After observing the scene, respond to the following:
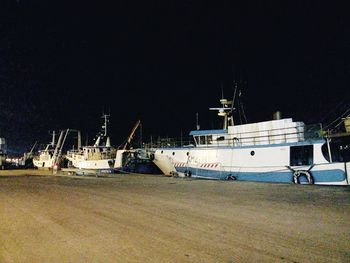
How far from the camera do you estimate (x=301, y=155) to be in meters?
21.5

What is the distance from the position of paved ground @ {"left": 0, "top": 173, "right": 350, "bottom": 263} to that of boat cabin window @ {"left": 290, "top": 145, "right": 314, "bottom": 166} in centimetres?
907

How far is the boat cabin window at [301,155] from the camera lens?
69.1 feet

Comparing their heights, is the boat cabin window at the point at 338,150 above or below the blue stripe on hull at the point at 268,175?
above

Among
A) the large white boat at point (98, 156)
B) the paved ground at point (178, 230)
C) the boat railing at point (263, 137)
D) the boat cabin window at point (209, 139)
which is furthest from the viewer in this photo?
the large white boat at point (98, 156)

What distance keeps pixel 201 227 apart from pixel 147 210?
9.67ft

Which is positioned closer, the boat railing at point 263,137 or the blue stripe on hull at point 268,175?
the blue stripe on hull at point 268,175

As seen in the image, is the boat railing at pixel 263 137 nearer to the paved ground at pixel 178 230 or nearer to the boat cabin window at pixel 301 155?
the boat cabin window at pixel 301 155

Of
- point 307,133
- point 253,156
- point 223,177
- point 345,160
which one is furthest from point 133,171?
point 345,160

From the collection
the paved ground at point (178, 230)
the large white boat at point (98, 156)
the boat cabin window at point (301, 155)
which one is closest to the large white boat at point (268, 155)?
the boat cabin window at point (301, 155)

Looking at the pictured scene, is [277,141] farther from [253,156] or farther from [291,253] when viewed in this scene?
[291,253]

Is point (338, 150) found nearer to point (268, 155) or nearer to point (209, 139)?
point (268, 155)

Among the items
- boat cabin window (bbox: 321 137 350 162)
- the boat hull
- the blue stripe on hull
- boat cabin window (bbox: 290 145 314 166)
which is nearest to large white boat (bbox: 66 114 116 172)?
the boat hull

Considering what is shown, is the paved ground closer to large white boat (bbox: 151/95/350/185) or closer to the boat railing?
large white boat (bbox: 151/95/350/185)

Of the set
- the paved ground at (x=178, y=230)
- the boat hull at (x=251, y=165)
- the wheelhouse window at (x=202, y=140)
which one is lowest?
the paved ground at (x=178, y=230)
